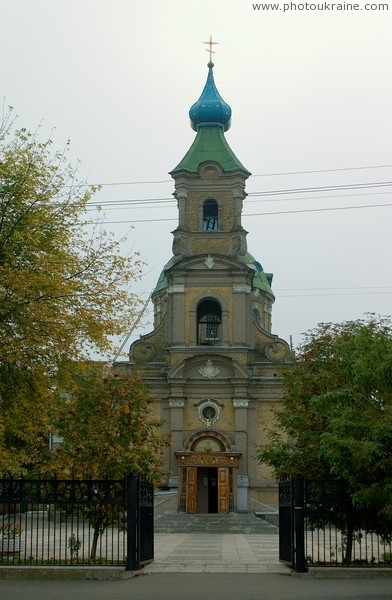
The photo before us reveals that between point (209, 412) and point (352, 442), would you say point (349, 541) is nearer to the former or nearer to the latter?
point (352, 442)

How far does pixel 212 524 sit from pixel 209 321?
13849 millimetres

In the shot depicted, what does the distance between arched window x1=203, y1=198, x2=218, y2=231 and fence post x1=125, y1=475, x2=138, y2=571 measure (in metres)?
34.3

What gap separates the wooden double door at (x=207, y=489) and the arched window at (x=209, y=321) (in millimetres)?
7440

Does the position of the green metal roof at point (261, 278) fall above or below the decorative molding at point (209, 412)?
above

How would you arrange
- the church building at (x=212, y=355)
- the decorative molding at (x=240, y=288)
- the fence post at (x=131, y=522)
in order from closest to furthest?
1. the fence post at (x=131, y=522)
2. the church building at (x=212, y=355)
3. the decorative molding at (x=240, y=288)

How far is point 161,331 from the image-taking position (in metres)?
52.4

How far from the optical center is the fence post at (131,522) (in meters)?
18.3

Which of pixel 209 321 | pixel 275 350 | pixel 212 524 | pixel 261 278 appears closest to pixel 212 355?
pixel 209 321

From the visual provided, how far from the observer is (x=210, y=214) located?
172 ft

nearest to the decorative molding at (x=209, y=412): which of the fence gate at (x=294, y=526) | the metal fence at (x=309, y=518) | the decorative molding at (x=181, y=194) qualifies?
the decorative molding at (x=181, y=194)

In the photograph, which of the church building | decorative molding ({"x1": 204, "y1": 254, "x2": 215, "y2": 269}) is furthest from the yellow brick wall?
decorative molding ({"x1": 204, "y1": 254, "x2": 215, "y2": 269})

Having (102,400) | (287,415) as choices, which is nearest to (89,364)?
(102,400)

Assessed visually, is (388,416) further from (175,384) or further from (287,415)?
(175,384)

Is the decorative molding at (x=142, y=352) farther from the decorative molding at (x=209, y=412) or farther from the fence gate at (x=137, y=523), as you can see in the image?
the fence gate at (x=137, y=523)
